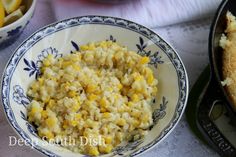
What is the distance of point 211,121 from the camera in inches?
35.5

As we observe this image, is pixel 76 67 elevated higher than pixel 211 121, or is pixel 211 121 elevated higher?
pixel 76 67

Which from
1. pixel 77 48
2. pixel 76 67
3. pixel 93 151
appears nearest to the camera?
pixel 93 151

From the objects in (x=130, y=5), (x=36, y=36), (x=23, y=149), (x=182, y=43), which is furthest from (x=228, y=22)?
(x=23, y=149)

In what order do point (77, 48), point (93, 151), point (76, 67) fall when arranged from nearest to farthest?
point (93, 151) < point (76, 67) < point (77, 48)

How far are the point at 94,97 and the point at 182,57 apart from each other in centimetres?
35

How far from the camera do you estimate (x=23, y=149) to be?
949mm

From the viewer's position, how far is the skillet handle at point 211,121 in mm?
893

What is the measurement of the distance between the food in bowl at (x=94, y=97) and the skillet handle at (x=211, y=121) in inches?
4.6

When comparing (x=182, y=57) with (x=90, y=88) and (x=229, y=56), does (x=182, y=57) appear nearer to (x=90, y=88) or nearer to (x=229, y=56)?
(x=229, y=56)

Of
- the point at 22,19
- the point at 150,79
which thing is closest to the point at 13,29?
the point at 22,19

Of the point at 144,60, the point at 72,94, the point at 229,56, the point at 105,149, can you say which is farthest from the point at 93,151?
the point at 229,56

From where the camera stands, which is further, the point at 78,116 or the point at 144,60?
the point at 144,60

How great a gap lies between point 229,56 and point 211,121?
0.62 feet

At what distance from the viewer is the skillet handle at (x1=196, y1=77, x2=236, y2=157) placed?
0.89 meters
